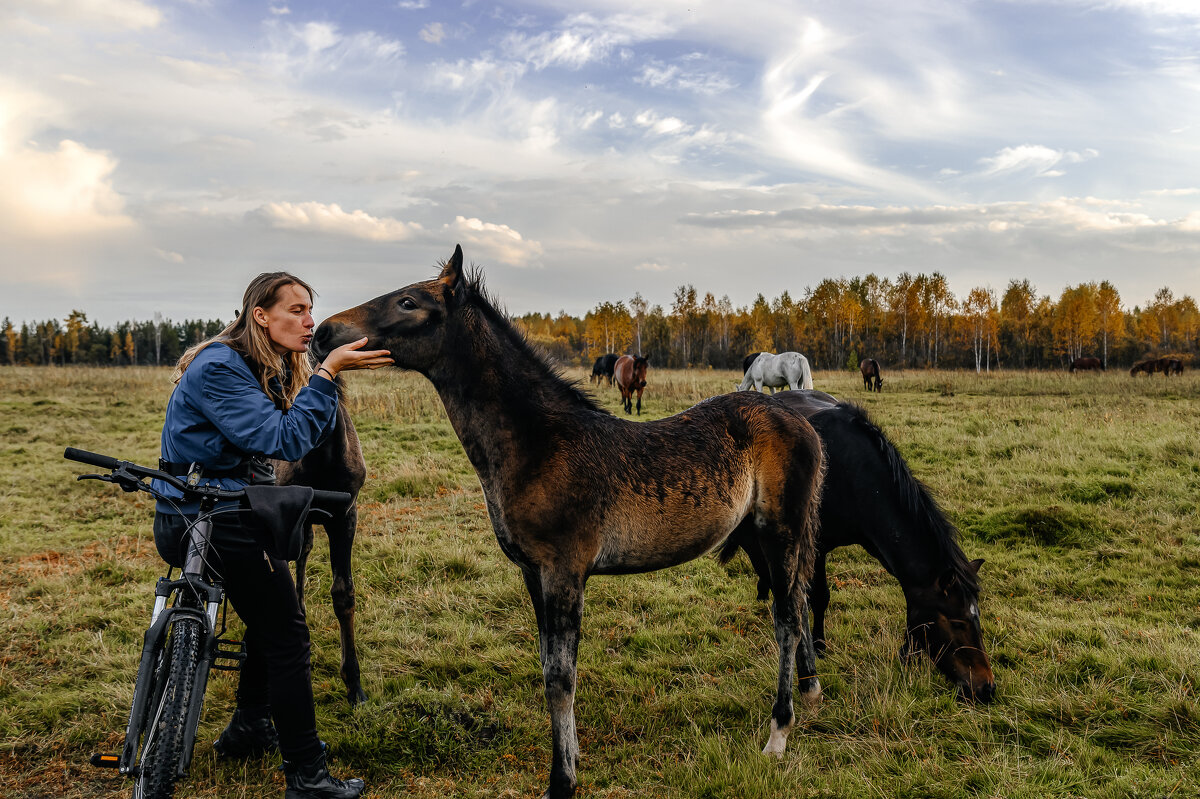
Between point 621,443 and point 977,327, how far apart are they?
72.2 meters

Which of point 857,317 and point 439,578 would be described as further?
point 857,317

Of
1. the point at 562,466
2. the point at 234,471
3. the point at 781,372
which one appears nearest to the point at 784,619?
the point at 562,466

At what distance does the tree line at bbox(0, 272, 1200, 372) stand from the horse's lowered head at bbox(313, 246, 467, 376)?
5231 cm

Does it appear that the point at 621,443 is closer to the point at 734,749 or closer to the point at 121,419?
the point at 734,749

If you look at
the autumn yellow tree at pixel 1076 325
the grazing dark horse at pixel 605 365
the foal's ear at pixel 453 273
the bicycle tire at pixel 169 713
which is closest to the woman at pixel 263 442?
the bicycle tire at pixel 169 713

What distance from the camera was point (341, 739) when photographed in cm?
384

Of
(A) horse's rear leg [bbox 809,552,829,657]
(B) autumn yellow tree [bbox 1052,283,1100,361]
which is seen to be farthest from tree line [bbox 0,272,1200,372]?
(A) horse's rear leg [bbox 809,552,829,657]

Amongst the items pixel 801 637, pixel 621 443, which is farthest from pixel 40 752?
pixel 801 637

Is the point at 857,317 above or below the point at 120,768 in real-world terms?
above

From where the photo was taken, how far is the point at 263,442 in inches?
105

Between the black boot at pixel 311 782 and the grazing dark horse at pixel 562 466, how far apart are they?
3.60ft

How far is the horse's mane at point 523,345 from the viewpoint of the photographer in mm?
3232

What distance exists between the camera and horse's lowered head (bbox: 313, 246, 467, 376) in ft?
9.57

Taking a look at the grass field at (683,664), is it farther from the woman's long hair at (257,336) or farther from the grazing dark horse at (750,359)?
the grazing dark horse at (750,359)
